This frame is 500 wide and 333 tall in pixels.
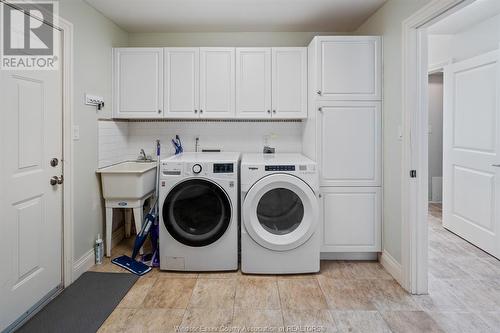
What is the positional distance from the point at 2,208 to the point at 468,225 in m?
4.12

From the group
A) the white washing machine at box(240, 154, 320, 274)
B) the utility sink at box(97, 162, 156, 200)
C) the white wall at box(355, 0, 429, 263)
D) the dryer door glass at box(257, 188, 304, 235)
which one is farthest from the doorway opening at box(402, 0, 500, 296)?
the utility sink at box(97, 162, 156, 200)

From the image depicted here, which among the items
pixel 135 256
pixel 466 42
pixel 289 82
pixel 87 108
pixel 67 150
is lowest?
pixel 135 256

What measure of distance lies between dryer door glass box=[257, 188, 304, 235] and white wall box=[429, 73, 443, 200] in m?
3.63

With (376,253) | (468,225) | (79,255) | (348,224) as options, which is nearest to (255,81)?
(348,224)

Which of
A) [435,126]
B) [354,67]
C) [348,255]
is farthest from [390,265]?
[435,126]

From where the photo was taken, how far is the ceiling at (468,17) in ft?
10.2

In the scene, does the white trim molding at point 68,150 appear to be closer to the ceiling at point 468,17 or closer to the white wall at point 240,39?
the white wall at point 240,39

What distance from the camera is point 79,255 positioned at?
279 centimetres

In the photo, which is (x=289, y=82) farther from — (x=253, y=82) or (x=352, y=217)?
(x=352, y=217)

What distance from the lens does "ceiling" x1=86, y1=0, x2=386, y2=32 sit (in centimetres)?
291

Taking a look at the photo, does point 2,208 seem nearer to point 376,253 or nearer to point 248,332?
point 248,332

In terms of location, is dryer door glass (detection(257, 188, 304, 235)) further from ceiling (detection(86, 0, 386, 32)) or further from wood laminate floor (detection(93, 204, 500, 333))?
ceiling (detection(86, 0, 386, 32))

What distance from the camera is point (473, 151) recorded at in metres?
3.51
